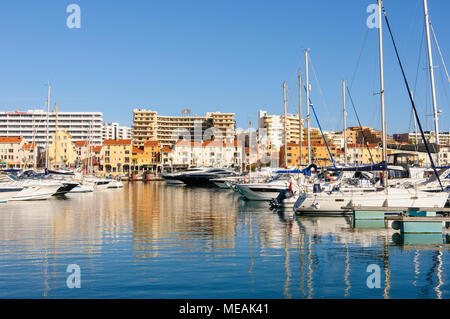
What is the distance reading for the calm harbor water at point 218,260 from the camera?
13.1 meters

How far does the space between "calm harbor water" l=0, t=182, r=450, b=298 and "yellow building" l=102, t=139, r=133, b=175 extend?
462ft

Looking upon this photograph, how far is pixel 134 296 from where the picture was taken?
12.4 metres

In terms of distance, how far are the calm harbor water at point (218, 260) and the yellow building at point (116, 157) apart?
14087 centimetres

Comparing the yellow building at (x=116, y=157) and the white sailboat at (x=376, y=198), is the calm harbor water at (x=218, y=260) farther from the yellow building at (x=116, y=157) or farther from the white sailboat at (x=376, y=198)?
the yellow building at (x=116, y=157)

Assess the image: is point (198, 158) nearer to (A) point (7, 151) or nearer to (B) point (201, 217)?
(A) point (7, 151)

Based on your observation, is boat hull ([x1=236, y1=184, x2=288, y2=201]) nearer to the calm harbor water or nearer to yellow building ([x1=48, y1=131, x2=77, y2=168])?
the calm harbor water

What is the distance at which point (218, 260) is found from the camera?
17.1 meters

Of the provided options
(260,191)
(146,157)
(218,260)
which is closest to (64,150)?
Answer: (146,157)

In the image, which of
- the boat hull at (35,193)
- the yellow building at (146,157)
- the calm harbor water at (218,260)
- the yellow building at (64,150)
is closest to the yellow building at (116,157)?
the yellow building at (146,157)

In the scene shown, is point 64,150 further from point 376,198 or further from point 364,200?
point 376,198

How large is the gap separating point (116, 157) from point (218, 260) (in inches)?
6113

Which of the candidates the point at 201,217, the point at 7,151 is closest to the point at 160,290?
the point at 201,217

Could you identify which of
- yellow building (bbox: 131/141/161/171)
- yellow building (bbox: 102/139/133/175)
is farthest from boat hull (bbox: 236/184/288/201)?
yellow building (bbox: 131/141/161/171)

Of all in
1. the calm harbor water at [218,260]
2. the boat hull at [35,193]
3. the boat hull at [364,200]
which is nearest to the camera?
the calm harbor water at [218,260]
